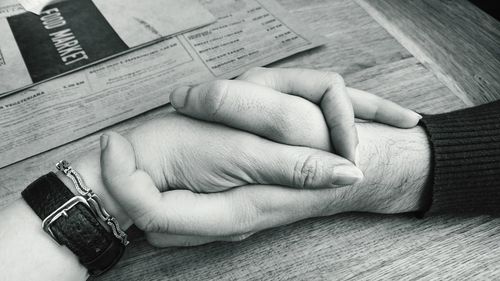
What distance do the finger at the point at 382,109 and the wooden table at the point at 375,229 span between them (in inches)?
5.0

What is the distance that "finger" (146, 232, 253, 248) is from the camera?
55cm

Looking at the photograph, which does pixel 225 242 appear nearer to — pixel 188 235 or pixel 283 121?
pixel 188 235

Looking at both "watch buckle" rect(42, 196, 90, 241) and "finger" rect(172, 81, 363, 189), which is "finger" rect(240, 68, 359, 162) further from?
"watch buckle" rect(42, 196, 90, 241)

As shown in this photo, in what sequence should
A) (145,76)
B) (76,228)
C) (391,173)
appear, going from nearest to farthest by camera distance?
(76,228)
(391,173)
(145,76)

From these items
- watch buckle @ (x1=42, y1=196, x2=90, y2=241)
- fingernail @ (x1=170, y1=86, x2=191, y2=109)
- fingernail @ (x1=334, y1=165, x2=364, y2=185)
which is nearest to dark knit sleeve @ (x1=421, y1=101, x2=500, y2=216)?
fingernail @ (x1=334, y1=165, x2=364, y2=185)

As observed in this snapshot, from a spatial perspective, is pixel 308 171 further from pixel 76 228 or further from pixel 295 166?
pixel 76 228

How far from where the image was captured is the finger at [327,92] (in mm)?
559

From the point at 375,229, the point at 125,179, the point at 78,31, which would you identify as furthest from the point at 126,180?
the point at 78,31

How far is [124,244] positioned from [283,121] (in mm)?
282

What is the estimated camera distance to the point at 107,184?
54 cm

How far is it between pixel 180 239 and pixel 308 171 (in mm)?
205

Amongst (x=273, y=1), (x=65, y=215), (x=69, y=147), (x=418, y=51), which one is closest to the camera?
(x=65, y=215)

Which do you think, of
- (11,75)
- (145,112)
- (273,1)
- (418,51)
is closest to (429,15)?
(418,51)

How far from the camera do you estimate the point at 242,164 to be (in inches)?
21.7
